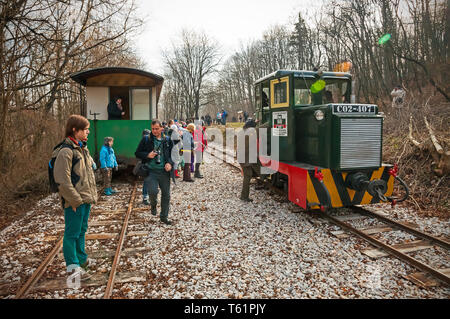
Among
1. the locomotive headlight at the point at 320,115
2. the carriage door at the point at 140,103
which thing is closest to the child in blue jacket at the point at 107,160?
the carriage door at the point at 140,103

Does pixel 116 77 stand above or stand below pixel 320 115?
above

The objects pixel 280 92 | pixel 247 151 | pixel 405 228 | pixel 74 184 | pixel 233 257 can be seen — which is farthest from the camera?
pixel 247 151

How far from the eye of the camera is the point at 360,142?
5531 mm

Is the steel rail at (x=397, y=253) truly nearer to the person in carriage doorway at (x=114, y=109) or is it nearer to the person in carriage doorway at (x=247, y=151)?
the person in carriage doorway at (x=247, y=151)

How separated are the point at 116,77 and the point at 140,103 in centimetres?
129

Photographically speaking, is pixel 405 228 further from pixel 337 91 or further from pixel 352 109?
pixel 337 91

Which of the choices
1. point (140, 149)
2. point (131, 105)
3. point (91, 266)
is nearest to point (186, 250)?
point (91, 266)

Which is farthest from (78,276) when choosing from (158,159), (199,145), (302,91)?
(199,145)

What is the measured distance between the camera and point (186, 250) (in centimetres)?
450

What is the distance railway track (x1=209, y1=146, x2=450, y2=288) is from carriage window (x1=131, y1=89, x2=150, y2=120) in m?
7.46

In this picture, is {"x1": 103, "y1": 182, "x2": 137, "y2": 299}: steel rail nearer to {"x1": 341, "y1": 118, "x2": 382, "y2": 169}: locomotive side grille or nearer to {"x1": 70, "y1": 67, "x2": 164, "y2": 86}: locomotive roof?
{"x1": 341, "y1": 118, "x2": 382, "y2": 169}: locomotive side grille

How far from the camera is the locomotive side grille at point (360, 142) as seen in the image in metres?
5.42

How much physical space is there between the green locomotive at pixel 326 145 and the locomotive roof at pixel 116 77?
4950mm
